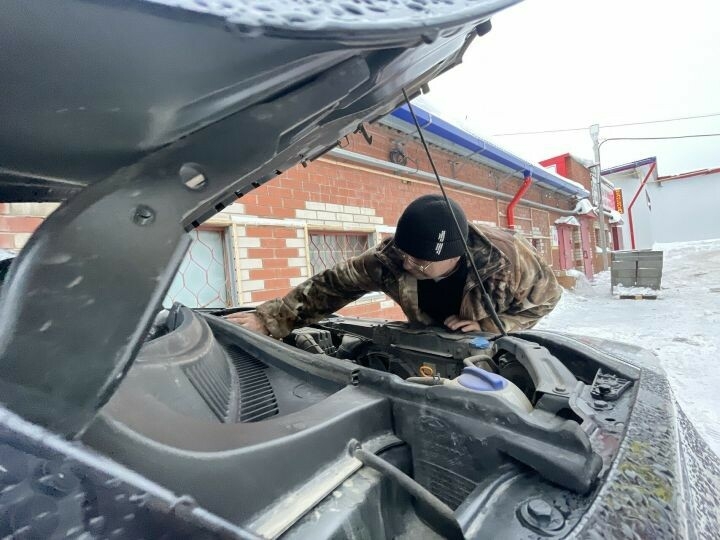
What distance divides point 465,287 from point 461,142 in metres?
4.74

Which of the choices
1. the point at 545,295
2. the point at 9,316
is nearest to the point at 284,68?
the point at 9,316

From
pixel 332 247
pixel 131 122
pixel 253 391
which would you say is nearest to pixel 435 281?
pixel 253 391

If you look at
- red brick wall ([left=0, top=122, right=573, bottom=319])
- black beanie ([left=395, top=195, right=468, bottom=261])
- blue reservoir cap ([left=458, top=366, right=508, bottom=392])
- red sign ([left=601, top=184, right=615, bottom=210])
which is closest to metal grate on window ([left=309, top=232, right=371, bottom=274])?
red brick wall ([left=0, top=122, right=573, bottom=319])

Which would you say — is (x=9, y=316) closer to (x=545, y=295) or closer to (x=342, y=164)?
(x=545, y=295)

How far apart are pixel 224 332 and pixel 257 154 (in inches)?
52.2

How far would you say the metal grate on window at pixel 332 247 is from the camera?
4926 mm

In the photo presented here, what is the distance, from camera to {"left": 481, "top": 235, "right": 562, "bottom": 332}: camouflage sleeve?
90.3 inches

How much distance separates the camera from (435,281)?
91.9 inches

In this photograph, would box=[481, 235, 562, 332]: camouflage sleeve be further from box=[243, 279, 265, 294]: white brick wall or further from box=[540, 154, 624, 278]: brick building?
box=[540, 154, 624, 278]: brick building

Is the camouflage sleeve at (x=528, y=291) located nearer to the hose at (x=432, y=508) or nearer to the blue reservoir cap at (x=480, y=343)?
the blue reservoir cap at (x=480, y=343)

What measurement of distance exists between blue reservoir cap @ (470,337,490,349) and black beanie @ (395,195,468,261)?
532mm

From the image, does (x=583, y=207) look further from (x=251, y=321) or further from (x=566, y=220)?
(x=251, y=321)

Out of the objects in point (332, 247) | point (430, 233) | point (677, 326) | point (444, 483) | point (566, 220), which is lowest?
point (677, 326)

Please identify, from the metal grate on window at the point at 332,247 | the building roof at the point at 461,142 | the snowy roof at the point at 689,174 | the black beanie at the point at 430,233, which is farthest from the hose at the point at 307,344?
the snowy roof at the point at 689,174
